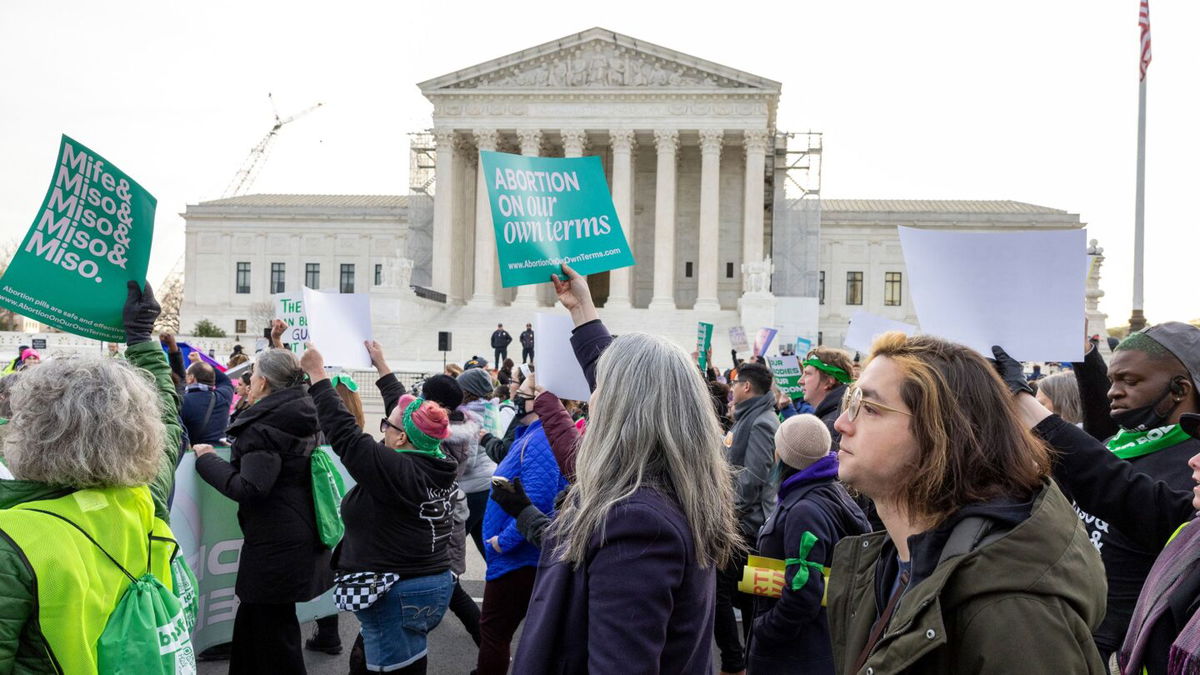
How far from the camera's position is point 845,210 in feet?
189

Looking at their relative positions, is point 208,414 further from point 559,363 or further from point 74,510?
point 74,510

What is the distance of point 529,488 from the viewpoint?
16.2 feet

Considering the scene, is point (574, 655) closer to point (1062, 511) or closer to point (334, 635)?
point (1062, 511)

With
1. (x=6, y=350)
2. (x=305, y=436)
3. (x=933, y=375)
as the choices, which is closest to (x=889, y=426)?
(x=933, y=375)

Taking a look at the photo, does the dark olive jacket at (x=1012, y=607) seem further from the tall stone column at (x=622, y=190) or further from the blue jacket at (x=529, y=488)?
the tall stone column at (x=622, y=190)

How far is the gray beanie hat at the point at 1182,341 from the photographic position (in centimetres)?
347

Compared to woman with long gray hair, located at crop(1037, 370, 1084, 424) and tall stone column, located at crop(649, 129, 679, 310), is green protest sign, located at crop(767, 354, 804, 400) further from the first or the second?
tall stone column, located at crop(649, 129, 679, 310)

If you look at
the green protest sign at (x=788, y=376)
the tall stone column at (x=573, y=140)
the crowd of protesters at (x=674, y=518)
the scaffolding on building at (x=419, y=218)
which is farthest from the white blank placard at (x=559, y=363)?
the scaffolding on building at (x=419, y=218)

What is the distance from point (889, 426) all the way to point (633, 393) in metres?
0.76

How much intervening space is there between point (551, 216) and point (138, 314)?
2.48 m

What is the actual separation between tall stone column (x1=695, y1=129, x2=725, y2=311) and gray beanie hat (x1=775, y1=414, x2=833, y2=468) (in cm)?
4113

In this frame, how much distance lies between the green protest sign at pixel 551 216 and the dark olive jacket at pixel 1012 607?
3.77 metres

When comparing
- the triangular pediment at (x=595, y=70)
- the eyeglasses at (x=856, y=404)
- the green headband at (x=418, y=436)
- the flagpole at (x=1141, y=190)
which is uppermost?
the triangular pediment at (x=595, y=70)

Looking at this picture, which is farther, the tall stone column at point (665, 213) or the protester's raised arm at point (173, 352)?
the tall stone column at point (665, 213)
